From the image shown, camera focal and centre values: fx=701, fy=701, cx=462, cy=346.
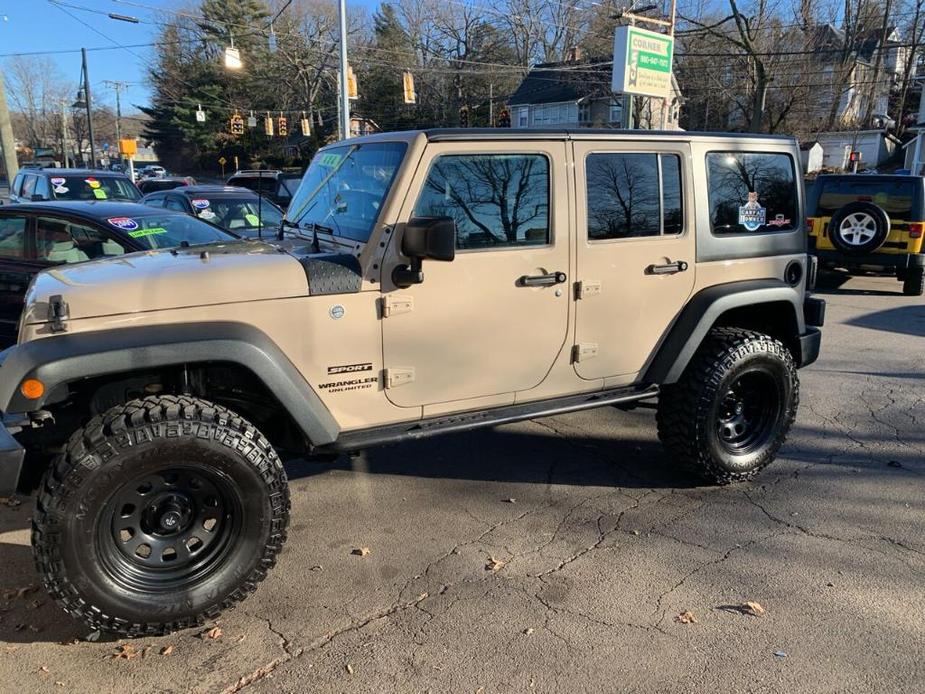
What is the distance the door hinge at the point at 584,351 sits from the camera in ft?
12.4

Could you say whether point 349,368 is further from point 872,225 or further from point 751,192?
point 872,225

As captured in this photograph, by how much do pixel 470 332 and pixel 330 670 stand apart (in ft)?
5.27

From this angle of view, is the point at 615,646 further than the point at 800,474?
No

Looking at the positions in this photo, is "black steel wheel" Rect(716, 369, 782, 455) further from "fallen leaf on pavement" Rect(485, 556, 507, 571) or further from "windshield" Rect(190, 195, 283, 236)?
"windshield" Rect(190, 195, 283, 236)

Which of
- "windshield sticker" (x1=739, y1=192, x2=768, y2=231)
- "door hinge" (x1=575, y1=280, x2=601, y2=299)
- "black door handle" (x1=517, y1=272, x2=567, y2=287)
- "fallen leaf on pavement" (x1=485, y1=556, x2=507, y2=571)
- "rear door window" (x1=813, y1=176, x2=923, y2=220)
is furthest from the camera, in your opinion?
"rear door window" (x1=813, y1=176, x2=923, y2=220)

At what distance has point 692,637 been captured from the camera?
9.39 ft

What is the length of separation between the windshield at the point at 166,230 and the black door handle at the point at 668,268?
381 centimetres

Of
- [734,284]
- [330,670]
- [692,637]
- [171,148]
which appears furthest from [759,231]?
[171,148]

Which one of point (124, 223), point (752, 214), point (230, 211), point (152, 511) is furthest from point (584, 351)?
point (230, 211)

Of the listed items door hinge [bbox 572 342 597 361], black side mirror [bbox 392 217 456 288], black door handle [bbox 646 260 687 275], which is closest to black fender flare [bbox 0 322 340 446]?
black side mirror [bbox 392 217 456 288]

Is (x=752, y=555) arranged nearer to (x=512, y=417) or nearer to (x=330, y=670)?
(x=512, y=417)

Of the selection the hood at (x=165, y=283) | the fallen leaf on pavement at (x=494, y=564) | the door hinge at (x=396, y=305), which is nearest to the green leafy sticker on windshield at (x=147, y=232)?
the hood at (x=165, y=283)

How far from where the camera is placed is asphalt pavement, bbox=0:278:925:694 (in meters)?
2.66

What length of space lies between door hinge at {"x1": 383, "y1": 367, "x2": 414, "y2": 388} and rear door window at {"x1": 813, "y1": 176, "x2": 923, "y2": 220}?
33.1ft
